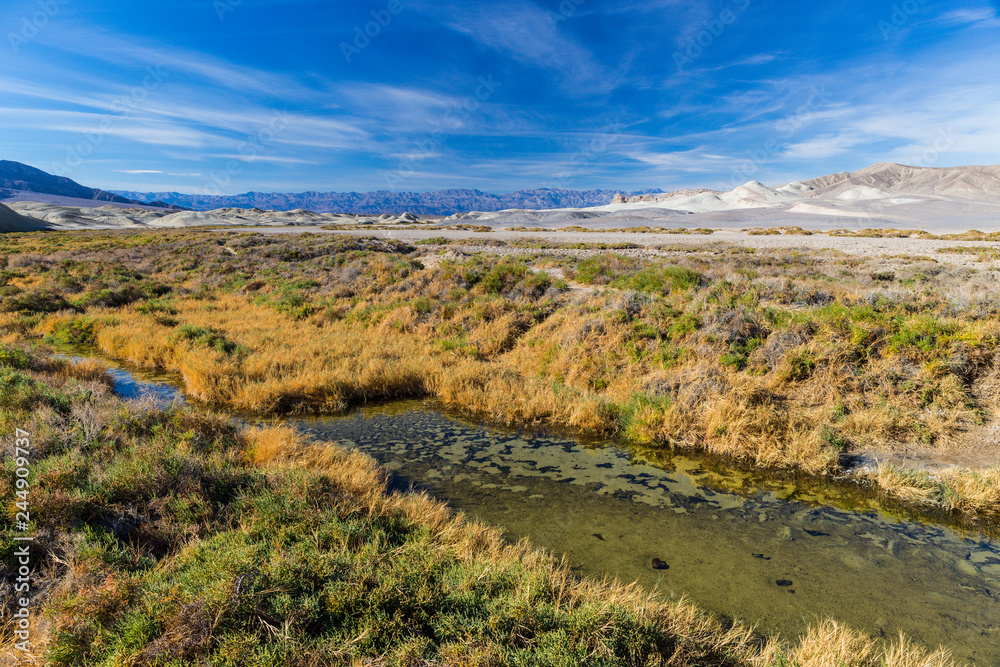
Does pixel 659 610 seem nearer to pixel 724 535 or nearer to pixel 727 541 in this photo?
pixel 727 541

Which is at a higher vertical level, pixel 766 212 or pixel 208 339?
pixel 766 212

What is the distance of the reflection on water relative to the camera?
4566 millimetres

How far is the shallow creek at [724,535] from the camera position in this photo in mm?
4582

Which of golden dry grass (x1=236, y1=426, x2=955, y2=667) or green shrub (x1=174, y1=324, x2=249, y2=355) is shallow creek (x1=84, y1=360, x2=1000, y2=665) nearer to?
golden dry grass (x1=236, y1=426, x2=955, y2=667)

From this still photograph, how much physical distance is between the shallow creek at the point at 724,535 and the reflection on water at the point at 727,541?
2 centimetres

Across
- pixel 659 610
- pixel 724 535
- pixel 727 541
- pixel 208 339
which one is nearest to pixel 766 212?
pixel 208 339

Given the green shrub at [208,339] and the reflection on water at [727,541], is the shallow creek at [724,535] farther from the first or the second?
the green shrub at [208,339]

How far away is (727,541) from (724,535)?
0.12 m

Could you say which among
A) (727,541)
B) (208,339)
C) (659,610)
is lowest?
(727,541)

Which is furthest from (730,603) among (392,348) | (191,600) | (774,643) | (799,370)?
(392,348)

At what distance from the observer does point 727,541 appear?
5.69 meters

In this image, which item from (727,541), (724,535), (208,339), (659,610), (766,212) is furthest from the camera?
(766,212)

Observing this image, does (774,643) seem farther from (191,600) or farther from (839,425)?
(839,425)

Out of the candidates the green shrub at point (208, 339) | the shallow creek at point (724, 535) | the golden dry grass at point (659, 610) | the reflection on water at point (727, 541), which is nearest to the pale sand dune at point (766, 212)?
the green shrub at point (208, 339)
